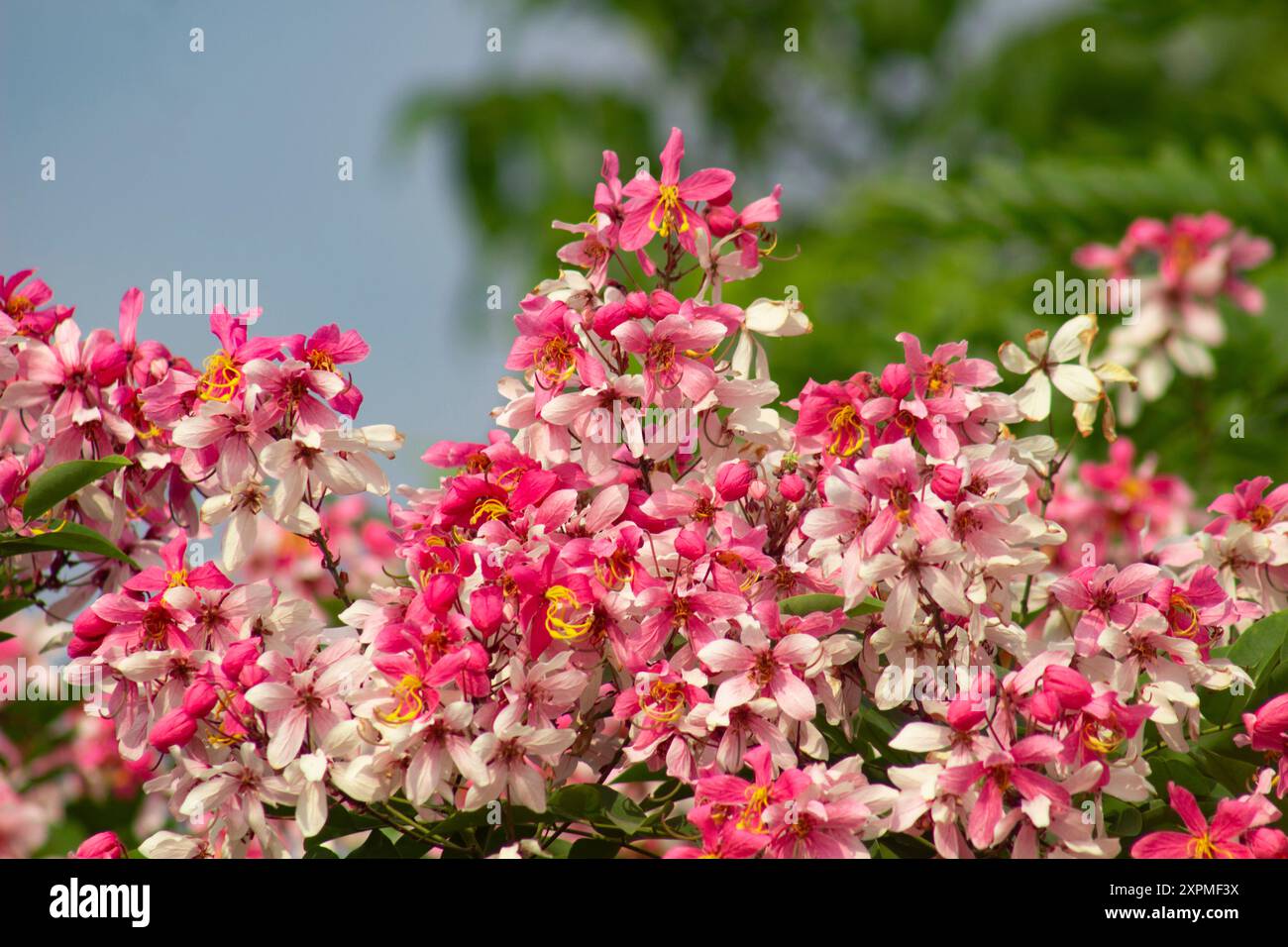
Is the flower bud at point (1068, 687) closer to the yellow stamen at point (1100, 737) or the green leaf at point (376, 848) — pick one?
the yellow stamen at point (1100, 737)

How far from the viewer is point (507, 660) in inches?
36.3

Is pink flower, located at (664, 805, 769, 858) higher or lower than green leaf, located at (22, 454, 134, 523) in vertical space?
lower

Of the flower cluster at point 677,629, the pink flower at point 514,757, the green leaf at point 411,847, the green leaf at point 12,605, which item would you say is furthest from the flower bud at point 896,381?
the green leaf at point 12,605

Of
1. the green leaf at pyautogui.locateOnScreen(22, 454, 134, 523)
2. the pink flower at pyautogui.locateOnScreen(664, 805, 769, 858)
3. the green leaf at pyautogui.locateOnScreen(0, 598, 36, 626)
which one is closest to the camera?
the pink flower at pyautogui.locateOnScreen(664, 805, 769, 858)

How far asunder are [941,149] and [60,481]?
683 centimetres

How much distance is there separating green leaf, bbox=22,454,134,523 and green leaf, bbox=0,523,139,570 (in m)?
0.02

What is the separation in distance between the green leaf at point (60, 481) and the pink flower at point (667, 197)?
456 millimetres

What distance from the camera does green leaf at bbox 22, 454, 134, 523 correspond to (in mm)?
1035

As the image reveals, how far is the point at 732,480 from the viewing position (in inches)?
37.9

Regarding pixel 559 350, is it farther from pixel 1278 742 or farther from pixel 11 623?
pixel 11 623

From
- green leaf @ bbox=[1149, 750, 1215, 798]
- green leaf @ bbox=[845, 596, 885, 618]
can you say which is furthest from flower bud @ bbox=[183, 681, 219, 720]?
green leaf @ bbox=[1149, 750, 1215, 798]

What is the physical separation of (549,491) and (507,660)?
127 millimetres

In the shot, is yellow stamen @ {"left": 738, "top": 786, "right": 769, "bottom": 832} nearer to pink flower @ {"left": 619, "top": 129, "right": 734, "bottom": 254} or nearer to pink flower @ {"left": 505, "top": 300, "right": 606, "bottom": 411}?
pink flower @ {"left": 505, "top": 300, "right": 606, "bottom": 411}
